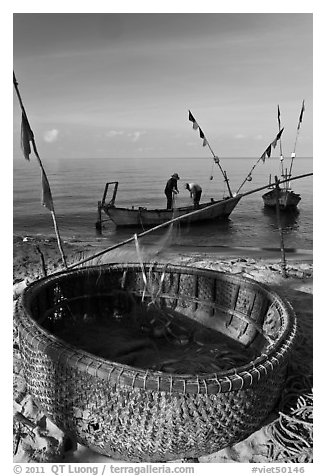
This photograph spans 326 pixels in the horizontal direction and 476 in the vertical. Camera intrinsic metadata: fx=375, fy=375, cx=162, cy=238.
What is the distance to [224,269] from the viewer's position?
3.16 meters

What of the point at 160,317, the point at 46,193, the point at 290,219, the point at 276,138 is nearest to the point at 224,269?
the point at 290,219

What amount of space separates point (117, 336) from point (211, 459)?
1.02 m

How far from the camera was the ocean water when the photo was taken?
2.88 metres

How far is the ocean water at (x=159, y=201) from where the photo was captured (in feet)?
9.46

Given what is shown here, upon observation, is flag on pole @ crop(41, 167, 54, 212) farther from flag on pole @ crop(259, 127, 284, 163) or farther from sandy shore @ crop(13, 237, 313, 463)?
flag on pole @ crop(259, 127, 284, 163)

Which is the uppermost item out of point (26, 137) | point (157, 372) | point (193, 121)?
point (193, 121)

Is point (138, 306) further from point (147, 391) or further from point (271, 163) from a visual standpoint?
point (271, 163)

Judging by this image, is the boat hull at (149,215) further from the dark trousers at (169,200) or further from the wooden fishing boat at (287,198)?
the wooden fishing boat at (287,198)

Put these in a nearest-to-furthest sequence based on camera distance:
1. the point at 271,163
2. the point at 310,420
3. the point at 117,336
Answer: the point at 310,420, the point at 117,336, the point at 271,163

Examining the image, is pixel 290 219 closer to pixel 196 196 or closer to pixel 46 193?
pixel 196 196

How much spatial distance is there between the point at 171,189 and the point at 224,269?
32.8 inches
